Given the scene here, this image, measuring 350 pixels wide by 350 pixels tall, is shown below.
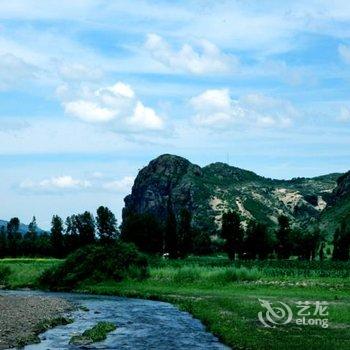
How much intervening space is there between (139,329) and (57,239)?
146052 millimetres

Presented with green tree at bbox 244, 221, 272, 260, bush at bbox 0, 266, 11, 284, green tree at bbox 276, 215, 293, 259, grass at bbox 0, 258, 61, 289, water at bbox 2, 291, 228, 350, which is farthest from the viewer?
green tree at bbox 276, 215, 293, 259

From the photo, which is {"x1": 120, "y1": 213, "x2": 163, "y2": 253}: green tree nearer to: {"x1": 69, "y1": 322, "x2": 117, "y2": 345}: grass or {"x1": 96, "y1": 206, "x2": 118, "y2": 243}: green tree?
{"x1": 96, "y1": 206, "x2": 118, "y2": 243}: green tree

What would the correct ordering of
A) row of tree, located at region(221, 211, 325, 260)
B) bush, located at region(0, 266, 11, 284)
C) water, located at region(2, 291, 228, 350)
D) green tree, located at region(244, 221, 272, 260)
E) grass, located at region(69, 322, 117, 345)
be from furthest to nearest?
1. green tree, located at region(244, 221, 272, 260)
2. row of tree, located at region(221, 211, 325, 260)
3. bush, located at region(0, 266, 11, 284)
4. grass, located at region(69, 322, 117, 345)
5. water, located at region(2, 291, 228, 350)

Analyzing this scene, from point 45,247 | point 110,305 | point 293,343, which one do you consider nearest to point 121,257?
point 110,305

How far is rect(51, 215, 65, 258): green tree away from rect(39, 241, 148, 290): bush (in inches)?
3588

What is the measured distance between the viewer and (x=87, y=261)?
91750mm

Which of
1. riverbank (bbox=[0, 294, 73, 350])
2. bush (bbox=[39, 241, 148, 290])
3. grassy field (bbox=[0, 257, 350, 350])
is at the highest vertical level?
bush (bbox=[39, 241, 148, 290])

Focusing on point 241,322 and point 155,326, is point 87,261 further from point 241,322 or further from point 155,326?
point 241,322

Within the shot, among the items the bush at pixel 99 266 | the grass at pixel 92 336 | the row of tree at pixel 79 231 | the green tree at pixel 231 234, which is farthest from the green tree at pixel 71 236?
the grass at pixel 92 336

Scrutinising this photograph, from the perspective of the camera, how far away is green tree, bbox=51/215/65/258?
607 ft

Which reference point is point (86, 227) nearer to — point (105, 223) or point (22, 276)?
point (105, 223)

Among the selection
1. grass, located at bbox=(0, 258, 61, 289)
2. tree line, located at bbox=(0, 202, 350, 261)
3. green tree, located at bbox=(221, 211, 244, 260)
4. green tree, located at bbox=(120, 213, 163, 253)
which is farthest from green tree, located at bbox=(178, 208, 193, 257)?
grass, located at bbox=(0, 258, 61, 289)

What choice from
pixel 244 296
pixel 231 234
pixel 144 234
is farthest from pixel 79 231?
pixel 244 296

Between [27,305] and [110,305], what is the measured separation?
9376 millimetres
